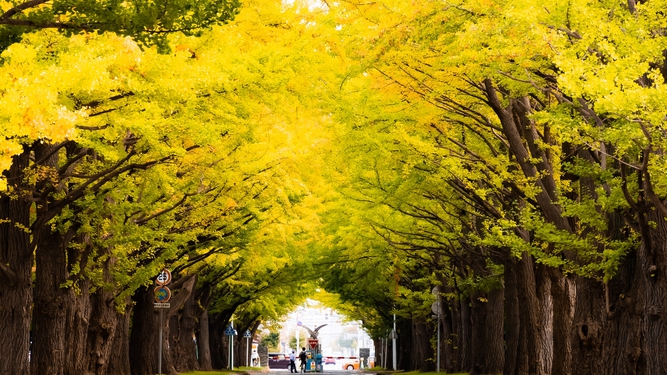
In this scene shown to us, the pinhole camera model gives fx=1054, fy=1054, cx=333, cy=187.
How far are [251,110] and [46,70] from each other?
5.56 meters

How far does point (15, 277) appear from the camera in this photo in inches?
695

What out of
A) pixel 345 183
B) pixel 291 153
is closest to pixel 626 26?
pixel 291 153

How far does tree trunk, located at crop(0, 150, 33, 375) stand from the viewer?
17328mm

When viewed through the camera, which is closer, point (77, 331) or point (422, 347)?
point (77, 331)

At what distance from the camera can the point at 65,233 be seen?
2044cm

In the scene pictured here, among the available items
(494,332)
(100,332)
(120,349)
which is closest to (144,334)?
(120,349)

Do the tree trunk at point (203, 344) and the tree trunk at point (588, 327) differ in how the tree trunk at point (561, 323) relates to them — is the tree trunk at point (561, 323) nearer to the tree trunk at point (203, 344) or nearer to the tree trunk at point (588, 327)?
the tree trunk at point (588, 327)

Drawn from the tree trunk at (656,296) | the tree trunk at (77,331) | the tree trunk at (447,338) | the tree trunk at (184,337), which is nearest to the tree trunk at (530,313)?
the tree trunk at (656,296)

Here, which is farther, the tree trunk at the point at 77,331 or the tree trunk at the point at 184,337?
the tree trunk at the point at 184,337

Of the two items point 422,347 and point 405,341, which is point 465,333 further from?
point 405,341

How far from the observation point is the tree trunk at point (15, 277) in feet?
56.9

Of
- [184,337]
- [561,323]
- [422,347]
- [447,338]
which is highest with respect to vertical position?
[561,323]

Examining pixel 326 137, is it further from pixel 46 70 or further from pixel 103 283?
pixel 46 70

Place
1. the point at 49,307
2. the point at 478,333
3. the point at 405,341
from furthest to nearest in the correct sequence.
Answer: the point at 405,341, the point at 478,333, the point at 49,307
